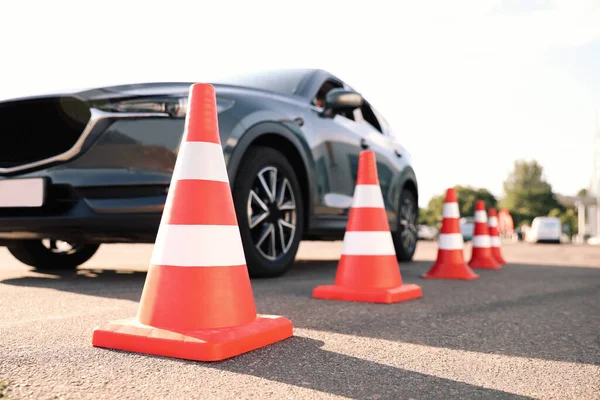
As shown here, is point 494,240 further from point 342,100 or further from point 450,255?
point 342,100

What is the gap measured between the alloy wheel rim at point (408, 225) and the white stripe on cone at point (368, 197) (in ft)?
10.9

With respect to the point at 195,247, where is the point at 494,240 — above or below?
below

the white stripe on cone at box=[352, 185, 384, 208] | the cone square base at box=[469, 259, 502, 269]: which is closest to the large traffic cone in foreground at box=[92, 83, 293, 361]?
the white stripe on cone at box=[352, 185, 384, 208]

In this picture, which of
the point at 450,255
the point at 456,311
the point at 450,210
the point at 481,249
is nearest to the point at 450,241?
the point at 450,255

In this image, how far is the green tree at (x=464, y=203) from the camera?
115875 millimetres

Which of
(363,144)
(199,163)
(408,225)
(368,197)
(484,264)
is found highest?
(363,144)

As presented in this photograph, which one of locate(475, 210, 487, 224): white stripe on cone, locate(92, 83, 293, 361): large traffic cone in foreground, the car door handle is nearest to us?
locate(92, 83, 293, 361): large traffic cone in foreground

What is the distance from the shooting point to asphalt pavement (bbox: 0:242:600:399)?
1938 mm

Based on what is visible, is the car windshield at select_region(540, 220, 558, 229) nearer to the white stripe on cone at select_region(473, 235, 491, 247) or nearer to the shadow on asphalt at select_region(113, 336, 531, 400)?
the white stripe on cone at select_region(473, 235, 491, 247)

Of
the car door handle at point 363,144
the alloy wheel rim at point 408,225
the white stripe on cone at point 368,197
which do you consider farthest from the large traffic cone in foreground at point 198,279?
the alloy wheel rim at point 408,225

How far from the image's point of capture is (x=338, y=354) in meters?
2.42

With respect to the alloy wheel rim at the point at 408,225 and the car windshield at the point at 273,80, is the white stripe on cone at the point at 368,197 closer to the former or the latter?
the car windshield at the point at 273,80

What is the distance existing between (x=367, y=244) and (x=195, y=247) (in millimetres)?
1810

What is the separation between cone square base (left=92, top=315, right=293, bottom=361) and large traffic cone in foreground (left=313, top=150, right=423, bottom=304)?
147 cm
